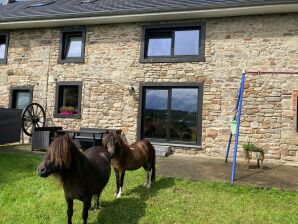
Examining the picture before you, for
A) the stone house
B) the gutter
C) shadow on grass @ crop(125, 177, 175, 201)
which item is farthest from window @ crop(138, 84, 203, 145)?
shadow on grass @ crop(125, 177, 175, 201)

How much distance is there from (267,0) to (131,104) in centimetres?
559

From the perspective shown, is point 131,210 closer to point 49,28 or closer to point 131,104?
point 131,104

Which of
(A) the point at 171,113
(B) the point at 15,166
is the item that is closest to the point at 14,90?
(B) the point at 15,166

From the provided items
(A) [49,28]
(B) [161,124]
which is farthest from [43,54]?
(B) [161,124]

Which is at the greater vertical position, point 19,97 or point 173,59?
point 173,59

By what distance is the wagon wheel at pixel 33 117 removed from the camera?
1121cm

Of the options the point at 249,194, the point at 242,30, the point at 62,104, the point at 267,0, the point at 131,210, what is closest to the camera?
the point at 131,210

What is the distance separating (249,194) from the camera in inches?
208

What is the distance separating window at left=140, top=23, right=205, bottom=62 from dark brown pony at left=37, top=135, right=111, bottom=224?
660 cm

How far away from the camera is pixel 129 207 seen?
4.67 meters

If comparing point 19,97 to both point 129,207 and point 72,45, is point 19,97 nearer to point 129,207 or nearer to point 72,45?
point 72,45

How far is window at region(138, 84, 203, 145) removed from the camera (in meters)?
9.91

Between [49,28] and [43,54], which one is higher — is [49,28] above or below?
above

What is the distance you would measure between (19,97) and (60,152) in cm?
1005
